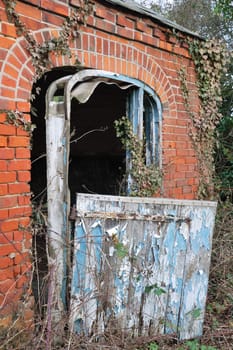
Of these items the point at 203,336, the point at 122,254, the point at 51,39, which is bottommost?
the point at 203,336

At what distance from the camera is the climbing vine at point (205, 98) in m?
4.59

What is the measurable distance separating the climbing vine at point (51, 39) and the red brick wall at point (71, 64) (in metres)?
0.04

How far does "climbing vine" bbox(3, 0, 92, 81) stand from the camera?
2.62 meters

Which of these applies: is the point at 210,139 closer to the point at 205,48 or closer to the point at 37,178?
the point at 205,48

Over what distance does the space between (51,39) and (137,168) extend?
172 cm

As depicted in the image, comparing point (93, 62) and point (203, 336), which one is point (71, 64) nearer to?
point (93, 62)

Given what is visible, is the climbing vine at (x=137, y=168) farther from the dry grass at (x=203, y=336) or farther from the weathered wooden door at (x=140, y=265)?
the dry grass at (x=203, y=336)

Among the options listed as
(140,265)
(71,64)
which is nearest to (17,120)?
(71,64)

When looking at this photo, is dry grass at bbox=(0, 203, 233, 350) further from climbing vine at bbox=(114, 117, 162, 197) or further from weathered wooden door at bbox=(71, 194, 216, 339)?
climbing vine at bbox=(114, 117, 162, 197)

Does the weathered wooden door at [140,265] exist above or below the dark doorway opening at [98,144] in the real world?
below

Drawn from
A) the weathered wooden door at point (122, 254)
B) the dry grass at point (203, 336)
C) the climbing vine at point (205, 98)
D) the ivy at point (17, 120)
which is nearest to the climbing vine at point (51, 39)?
→ the weathered wooden door at point (122, 254)

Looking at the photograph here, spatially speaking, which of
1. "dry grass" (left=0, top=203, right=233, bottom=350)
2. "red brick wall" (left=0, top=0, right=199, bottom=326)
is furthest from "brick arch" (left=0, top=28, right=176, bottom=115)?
"dry grass" (left=0, top=203, right=233, bottom=350)

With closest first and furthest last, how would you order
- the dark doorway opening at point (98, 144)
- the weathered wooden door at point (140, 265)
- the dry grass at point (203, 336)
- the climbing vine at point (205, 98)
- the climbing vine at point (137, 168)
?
the dry grass at point (203, 336), the weathered wooden door at point (140, 265), the climbing vine at point (137, 168), the climbing vine at point (205, 98), the dark doorway opening at point (98, 144)

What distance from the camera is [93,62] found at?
3.25m
